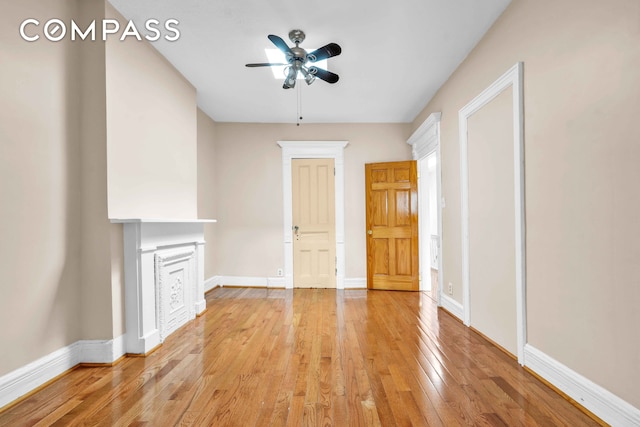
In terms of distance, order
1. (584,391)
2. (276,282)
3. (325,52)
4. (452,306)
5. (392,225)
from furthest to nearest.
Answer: (276,282) → (392,225) → (452,306) → (325,52) → (584,391)

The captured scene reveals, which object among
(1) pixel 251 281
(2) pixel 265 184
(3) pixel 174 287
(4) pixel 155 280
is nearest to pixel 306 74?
(4) pixel 155 280

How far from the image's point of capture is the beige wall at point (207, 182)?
474cm

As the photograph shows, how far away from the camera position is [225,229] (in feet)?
17.5

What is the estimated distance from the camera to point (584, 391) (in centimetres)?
179

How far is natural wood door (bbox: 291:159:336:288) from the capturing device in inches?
208

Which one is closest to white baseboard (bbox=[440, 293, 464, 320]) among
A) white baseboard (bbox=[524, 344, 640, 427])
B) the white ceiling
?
white baseboard (bbox=[524, 344, 640, 427])

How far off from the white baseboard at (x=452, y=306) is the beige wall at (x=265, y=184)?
1.60 metres

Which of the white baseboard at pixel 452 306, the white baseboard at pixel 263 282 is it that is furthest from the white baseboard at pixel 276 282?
the white baseboard at pixel 452 306

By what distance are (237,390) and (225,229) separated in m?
3.57

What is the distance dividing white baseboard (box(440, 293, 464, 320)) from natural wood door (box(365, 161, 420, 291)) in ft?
3.30

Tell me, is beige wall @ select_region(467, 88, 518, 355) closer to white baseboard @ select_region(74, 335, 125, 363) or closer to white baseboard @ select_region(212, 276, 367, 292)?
white baseboard @ select_region(212, 276, 367, 292)

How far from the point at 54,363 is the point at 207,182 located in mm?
3168

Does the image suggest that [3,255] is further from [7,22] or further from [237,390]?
[237,390]

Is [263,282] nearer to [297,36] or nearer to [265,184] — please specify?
[265,184]
